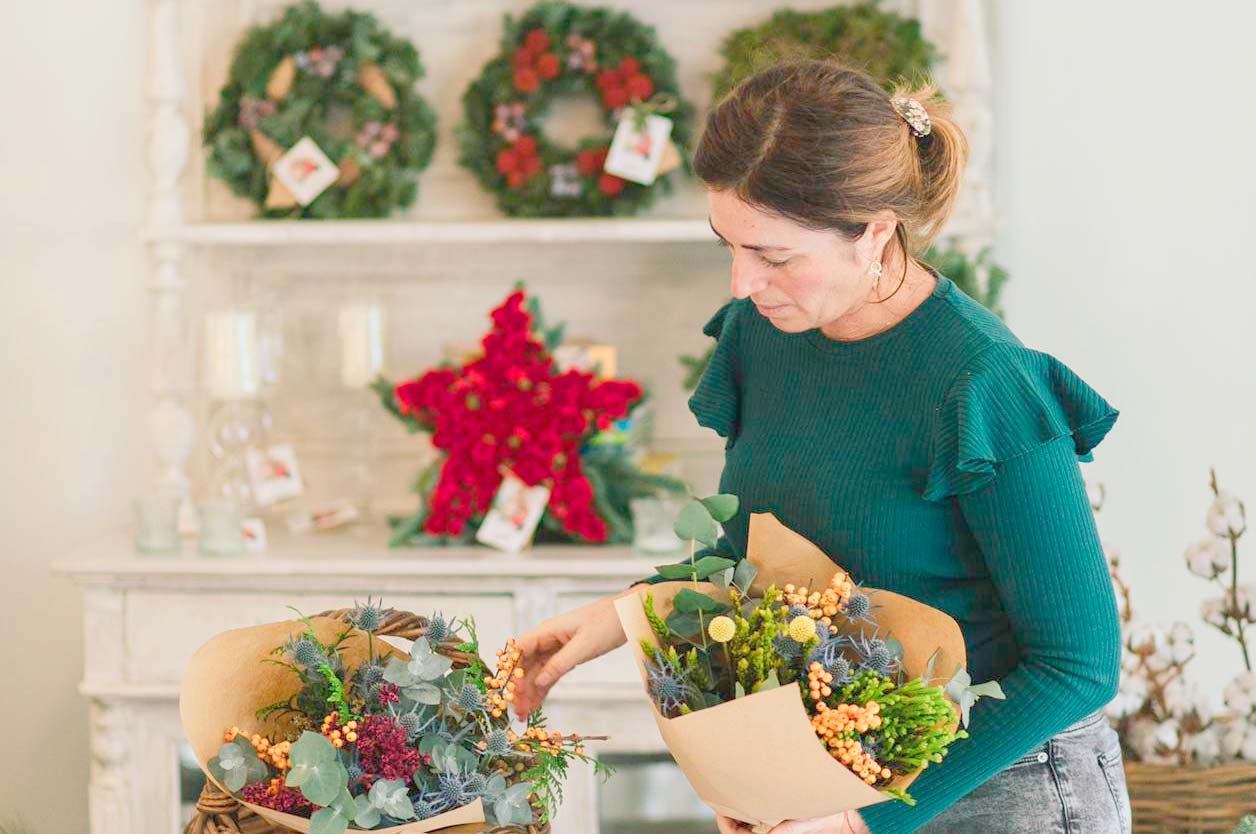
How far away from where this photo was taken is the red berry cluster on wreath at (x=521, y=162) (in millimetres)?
2486

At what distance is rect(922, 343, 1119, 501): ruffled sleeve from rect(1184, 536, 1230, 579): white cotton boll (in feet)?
2.90

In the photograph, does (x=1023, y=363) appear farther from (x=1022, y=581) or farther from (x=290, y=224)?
(x=290, y=224)

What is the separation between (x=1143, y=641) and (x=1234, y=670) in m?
0.62

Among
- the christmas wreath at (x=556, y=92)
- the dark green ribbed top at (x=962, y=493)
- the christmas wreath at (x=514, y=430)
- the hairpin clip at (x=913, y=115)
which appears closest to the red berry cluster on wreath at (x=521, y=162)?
the christmas wreath at (x=556, y=92)

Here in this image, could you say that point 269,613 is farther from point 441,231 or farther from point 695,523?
point 695,523

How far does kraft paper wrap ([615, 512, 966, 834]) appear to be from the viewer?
3.27 feet

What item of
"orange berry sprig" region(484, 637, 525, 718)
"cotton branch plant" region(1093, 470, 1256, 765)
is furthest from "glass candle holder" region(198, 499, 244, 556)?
"cotton branch plant" region(1093, 470, 1256, 765)

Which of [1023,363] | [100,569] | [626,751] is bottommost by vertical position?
[626,751]

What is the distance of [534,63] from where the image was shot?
2.49 metres

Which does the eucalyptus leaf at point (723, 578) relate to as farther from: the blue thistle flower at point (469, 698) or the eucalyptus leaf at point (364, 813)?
the eucalyptus leaf at point (364, 813)

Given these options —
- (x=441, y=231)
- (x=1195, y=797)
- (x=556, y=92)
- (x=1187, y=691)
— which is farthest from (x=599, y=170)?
(x=1195, y=797)

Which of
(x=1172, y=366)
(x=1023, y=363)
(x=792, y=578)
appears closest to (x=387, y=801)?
(x=792, y=578)

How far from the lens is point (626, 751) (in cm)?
232

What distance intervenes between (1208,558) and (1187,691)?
0.69 feet
